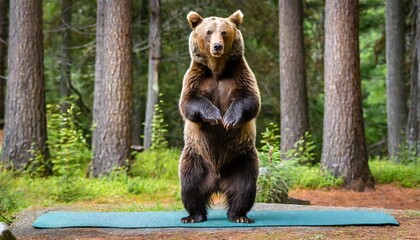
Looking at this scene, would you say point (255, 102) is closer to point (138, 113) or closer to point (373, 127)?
point (138, 113)

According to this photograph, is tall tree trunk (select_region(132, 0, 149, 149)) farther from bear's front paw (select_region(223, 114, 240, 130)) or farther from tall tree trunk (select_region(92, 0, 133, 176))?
bear's front paw (select_region(223, 114, 240, 130))

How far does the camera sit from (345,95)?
12.5m

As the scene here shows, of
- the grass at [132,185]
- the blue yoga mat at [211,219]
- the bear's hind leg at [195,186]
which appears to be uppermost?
the bear's hind leg at [195,186]

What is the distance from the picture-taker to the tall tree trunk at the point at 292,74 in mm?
15484

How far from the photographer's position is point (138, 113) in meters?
22.9

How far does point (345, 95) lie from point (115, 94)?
4.56m

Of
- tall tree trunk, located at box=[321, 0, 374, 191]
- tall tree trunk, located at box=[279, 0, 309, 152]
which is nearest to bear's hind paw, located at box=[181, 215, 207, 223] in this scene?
tall tree trunk, located at box=[321, 0, 374, 191]

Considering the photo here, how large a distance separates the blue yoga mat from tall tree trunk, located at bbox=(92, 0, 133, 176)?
17.3ft

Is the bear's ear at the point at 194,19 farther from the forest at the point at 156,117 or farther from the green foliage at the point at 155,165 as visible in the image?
the green foliage at the point at 155,165

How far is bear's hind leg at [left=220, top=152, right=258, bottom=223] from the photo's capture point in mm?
7250

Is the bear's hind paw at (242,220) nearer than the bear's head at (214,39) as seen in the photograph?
No

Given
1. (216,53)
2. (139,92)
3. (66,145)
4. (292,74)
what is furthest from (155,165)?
(216,53)

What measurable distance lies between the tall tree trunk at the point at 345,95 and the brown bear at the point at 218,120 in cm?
554

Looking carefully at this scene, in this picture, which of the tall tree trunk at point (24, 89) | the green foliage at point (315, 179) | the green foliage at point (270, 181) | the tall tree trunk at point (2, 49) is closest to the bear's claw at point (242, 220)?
the green foliage at point (270, 181)
